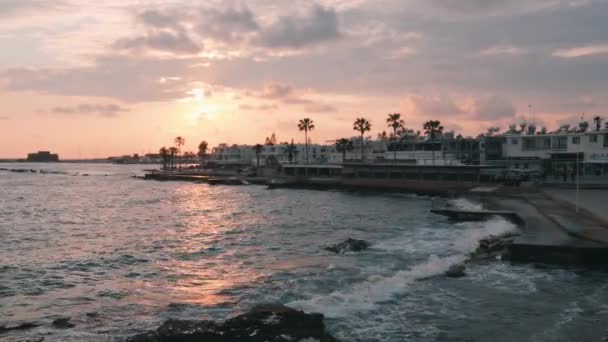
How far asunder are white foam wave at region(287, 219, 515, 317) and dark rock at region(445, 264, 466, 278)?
13.9 inches

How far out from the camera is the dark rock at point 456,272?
21.5 meters

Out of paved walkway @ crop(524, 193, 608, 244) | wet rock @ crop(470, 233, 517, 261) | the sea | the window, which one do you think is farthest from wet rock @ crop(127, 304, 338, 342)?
the window

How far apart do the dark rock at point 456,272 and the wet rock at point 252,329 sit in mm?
8982

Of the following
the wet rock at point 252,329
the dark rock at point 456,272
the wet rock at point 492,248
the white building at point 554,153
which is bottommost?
the dark rock at point 456,272

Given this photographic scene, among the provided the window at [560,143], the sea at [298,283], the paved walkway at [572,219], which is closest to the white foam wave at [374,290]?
the sea at [298,283]

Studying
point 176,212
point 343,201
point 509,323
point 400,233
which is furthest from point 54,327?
point 343,201

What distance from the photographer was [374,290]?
63.5ft

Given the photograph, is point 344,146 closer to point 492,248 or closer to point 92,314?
point 492,248

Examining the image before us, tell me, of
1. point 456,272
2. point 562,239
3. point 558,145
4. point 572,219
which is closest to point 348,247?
point 456,272

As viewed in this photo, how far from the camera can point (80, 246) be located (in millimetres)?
32750

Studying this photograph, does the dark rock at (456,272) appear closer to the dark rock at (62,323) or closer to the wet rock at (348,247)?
the wet rock at (348,247)

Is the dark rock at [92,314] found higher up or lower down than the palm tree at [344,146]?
lower down

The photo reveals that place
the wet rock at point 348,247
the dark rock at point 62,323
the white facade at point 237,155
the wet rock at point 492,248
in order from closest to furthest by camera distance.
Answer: the dark rock at point 62,323
the wet rock at point 492,248
the wet rock at point 348,247
the white facade at point 237,155

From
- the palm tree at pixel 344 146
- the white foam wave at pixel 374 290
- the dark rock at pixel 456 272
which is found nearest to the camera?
the white foam wave at pixel 374 290
